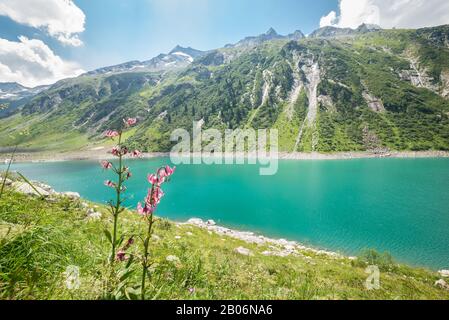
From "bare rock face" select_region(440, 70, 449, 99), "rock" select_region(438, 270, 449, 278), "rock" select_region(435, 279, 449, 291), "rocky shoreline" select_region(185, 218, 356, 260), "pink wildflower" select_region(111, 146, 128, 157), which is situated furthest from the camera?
"bare rock face" select_region(440, 70, 449, 99)

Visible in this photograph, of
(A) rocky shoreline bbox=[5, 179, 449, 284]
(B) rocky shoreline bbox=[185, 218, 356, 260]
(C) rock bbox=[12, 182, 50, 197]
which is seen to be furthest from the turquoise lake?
(C) rock bbox=[12, 182, 50, 197]

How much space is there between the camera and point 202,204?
46719 mm

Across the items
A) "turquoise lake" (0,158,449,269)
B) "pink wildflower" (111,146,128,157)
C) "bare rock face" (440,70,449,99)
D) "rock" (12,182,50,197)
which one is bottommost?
"turquoise lake" (0,158,449,269)

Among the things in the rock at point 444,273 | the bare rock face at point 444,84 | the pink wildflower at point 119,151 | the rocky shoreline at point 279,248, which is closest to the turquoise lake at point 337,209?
the rock at point 444,273

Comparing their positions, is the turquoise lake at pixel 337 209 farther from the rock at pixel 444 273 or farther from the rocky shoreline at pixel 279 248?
the rocky shoreline at pixel 279 248

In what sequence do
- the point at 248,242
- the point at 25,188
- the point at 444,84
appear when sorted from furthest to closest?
the point at 444,84
the point at 248,242
the point at 25,188

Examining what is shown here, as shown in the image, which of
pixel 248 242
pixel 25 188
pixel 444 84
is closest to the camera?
pixel 25 188

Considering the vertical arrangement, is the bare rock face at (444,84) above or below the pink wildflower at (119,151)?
above

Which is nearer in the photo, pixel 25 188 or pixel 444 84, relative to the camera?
pixel 25 188

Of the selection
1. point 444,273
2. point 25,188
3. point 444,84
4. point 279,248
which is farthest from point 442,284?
point 444,84

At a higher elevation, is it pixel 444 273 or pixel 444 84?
pixel 444 84

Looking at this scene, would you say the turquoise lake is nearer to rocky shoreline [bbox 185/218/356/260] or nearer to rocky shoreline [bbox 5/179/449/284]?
rocky shoreline [bbox 185/218/356/260]

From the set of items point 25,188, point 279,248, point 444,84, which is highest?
point 444,84

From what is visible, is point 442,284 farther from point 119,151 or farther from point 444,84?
point 444,84
